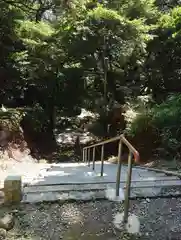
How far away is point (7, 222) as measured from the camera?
10.5ft

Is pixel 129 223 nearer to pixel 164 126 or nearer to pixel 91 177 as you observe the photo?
pixel 91 177

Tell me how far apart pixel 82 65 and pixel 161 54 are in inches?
147

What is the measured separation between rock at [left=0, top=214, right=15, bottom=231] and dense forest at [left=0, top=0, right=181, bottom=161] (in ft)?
28.1

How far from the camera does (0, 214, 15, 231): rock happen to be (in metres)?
3.14

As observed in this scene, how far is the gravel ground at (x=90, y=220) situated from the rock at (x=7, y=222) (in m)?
0.05

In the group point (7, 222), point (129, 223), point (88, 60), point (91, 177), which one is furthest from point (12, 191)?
point (88, 60)

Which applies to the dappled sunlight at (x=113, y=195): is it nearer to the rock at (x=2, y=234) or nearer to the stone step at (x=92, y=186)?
the stone step at (x=92, y=186)

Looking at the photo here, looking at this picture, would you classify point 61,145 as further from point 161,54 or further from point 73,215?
point 73,215

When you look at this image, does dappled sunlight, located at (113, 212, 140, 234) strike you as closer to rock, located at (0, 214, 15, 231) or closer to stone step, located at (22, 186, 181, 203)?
stone step, located at (22, 186, 181, 203)

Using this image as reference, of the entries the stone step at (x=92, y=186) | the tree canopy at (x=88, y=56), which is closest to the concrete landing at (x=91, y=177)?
the stone step at (x=92, y=186)

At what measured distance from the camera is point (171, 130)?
8.14 meters

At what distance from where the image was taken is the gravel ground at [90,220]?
304cm

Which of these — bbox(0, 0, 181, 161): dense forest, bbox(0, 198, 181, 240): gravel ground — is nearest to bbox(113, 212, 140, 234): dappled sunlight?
bbox(0, 198, 181, 240): gravel ground

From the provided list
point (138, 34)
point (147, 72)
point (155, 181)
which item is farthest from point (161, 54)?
point (155, 181)
